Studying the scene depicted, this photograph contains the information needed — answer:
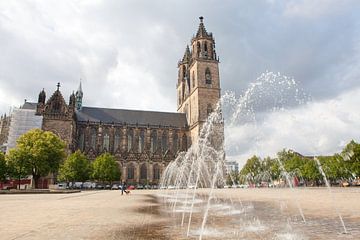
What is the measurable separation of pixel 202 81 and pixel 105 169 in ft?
110

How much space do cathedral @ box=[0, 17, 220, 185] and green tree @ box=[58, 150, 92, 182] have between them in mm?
8138

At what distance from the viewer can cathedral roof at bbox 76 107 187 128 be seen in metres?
78.1

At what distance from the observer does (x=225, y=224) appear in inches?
360

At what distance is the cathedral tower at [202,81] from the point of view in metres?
73.0

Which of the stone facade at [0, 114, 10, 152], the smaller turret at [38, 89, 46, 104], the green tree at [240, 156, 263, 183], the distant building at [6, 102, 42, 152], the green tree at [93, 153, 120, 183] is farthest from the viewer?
the green tree at [240, 156, 263, 183]

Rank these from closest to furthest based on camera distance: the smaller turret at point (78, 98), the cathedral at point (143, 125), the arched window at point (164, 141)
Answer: the cathedral at point (143, 125), the arched window at point (164, 141), the smaller turret at point (78, 98)

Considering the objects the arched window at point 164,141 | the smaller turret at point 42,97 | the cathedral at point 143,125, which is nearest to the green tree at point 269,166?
the cathedral at point 143,125

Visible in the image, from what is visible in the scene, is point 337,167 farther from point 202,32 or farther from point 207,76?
point 202,32

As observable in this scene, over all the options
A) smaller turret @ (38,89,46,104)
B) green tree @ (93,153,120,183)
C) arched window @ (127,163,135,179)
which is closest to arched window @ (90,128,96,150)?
arched window @ (127,163,135,179)

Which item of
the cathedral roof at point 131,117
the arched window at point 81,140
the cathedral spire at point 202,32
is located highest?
the cathedral spire at point 202,32

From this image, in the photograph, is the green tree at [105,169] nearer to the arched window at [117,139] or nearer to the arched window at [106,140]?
the arched window at [106,140]

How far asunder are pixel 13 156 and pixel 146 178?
35.9 m

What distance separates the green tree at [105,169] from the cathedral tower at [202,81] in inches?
867

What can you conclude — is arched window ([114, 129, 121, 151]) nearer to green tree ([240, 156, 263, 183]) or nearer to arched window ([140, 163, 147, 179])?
arched window ([140, 163, 147, 179])
